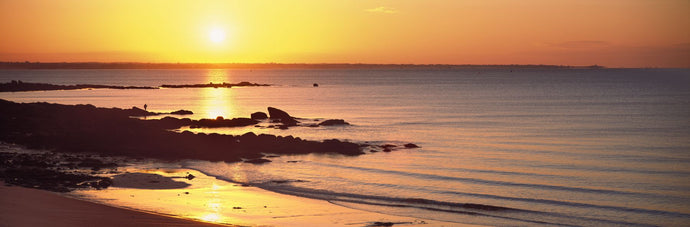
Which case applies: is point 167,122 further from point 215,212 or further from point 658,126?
point 658,126

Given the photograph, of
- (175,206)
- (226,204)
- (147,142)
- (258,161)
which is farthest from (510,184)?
(147,142)

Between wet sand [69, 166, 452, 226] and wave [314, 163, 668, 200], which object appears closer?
wet sand [69, 166, 452, 226]

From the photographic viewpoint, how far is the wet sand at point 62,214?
47.4ft

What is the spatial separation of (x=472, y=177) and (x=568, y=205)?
5707mm

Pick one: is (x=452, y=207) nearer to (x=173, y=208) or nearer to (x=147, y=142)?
(x=173, y=208)

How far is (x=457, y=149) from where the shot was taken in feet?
116

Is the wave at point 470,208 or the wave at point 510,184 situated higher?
the wave at point 510,184

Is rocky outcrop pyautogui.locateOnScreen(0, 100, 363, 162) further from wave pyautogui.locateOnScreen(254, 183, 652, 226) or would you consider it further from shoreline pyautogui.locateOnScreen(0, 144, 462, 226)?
wave pyautogui.locateOnScreen(254, 183, 652, 226)

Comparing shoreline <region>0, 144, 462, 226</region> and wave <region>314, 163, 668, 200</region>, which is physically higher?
wave <region>314, 163, 668, 200</region>

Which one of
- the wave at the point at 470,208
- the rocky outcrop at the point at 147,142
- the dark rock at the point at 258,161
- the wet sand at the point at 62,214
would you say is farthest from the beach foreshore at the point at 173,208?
the rocky outcrop at the point at 147,142

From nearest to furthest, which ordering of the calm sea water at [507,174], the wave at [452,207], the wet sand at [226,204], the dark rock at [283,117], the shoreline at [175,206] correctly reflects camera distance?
the shoreline at [175,206]
the wet sand at [226,204]
the wave at [452,207]
the calm sea water at [507,174]
the dark rock at [283,117]

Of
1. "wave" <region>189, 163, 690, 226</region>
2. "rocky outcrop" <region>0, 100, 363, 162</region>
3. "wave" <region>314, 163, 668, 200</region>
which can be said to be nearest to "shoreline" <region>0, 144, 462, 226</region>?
"wave" <region>189, 163, 690, 226</region>

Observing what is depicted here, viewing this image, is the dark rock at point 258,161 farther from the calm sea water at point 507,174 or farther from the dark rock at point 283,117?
the dark rock at point 283,117

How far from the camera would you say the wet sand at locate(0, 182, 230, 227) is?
47.4ft
